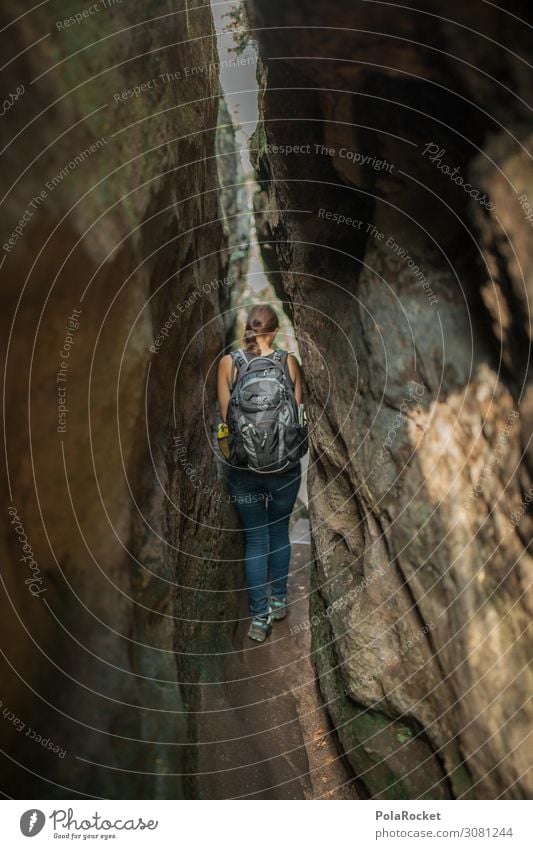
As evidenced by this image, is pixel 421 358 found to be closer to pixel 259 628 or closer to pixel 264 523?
pixel 264 523

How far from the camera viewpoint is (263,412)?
15.0ft

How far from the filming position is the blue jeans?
509 cm

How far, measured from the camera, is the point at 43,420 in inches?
105

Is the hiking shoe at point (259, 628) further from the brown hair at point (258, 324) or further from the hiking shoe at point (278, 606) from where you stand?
the brown hair at point (258, 324)

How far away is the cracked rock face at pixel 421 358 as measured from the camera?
2695mm

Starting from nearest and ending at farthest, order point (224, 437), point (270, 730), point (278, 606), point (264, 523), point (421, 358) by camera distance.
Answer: point (421, 358)
point (270, 730)
point (224, 437)
point (264, 523)
point (278, 606)

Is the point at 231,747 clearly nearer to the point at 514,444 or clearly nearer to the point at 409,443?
the point at 409,443

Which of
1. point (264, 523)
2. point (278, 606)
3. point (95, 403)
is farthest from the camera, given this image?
point (278, 606)

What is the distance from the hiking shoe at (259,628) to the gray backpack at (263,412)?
5.56 ft

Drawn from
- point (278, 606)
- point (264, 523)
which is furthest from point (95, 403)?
point (278, 606)

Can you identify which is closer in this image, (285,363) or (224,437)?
(285,363)

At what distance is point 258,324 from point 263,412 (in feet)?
2.17

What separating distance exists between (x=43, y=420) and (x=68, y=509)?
438 mm

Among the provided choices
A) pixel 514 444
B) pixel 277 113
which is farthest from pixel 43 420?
pixel 277 113
